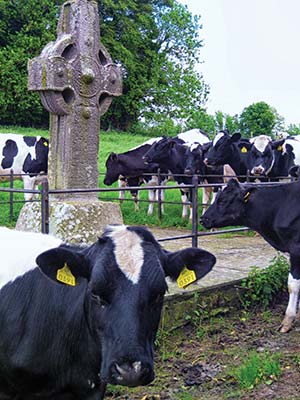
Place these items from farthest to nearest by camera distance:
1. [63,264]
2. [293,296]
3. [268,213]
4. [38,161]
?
1. [38,161]
2. [268,213]
3. [293,296]
4. [63,264]

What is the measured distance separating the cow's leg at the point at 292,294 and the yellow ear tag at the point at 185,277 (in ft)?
10.8

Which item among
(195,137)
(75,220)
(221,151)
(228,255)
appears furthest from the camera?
(195,137)

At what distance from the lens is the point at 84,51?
683cm

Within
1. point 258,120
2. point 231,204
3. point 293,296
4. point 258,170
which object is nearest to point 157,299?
point 293,296

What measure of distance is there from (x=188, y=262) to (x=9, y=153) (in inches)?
445

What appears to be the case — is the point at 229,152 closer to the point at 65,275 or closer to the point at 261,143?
the point at 261,143

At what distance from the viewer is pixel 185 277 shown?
3.05 m

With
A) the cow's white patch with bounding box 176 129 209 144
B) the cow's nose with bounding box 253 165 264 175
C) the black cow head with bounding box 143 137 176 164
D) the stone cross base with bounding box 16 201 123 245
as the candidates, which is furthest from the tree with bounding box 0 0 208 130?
the stone cross base with bounding box 16 201 123 245

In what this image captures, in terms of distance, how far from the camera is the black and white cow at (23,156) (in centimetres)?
1353

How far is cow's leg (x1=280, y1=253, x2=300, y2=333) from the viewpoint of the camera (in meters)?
6.03

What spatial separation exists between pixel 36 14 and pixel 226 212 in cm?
3003

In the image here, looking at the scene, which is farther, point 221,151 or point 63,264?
point 221,151

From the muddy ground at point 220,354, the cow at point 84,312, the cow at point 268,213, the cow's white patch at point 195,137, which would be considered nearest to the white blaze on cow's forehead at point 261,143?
the cow's white patch at point 195,137

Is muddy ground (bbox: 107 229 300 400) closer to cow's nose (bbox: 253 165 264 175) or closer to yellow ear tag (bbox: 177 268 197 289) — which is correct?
yellow ear tag (bbox: 177 268 197 289)
